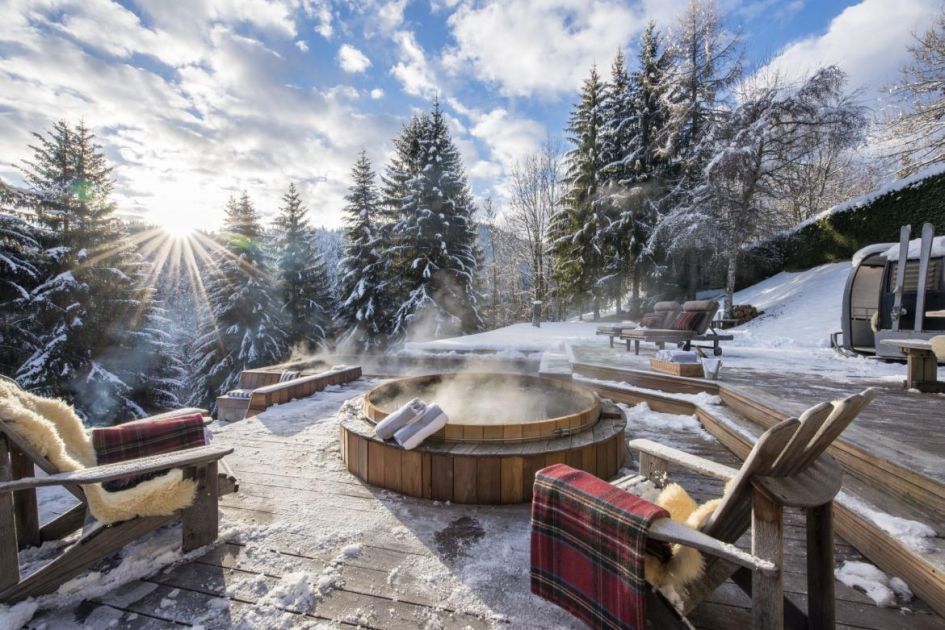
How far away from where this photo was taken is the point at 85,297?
32.3 ft

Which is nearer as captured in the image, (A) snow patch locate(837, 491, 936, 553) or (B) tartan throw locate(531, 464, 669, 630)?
(B) tartan throw locate(531, 464, 669, 630)

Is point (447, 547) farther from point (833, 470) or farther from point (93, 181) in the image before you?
point (93, 181)

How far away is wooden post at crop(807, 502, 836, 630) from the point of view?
1.25 metres

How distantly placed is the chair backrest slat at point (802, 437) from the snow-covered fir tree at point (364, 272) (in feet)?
46.5

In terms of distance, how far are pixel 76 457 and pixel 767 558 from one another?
2.94 meters

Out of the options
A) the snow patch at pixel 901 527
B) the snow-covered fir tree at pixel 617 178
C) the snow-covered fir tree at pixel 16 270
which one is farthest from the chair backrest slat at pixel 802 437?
the snow-covered fir tree at pixel 617 178

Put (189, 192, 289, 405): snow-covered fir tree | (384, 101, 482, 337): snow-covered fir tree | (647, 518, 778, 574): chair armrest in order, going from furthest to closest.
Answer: (384, 101, 482, 337): snow-covered fir tree → (189, 192, 289, 405): snow-covered fir tree → (647, 518, 778, 574): chair armrest

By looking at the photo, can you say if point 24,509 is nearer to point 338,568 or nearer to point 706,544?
point 338,568

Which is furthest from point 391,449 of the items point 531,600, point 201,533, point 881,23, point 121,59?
point 881,23

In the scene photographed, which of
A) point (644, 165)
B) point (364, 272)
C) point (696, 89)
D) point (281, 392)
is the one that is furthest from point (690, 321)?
A: point (364, 272)

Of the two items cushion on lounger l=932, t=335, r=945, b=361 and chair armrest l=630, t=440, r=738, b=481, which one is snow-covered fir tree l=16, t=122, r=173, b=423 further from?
cushion on lounger l=932, t=335, r=945, b=361

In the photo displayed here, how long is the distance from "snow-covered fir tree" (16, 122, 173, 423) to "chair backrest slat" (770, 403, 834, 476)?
1331 cm

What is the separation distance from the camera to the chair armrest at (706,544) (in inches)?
42.6

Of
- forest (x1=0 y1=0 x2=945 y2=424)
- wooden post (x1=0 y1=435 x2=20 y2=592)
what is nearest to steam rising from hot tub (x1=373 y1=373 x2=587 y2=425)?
wooden post (x1=0 y1=435 x2=20 y2=592)
